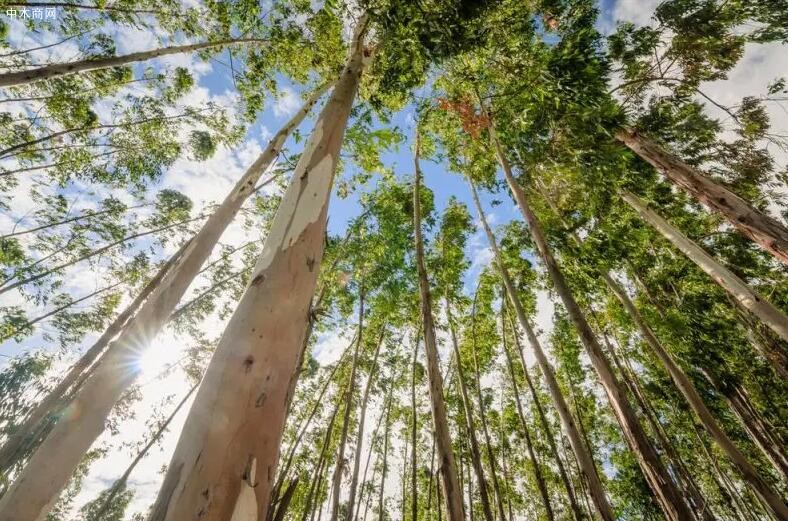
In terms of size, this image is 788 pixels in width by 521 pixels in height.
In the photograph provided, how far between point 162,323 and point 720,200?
699 centimetres

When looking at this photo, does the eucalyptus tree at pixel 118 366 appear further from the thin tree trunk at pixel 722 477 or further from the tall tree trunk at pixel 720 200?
the thin tree trunk at pixel 722 477

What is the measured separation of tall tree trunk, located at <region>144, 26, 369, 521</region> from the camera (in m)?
0.75

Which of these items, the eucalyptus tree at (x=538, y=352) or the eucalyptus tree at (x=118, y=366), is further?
the eucalyptus tree at (x=538, y=352)

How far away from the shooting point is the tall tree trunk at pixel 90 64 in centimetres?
428

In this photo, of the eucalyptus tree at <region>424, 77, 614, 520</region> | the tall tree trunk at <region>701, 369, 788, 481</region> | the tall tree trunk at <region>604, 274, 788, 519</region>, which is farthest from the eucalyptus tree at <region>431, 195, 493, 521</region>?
the tall tree trunk at <region>701, 369, 788, 481</region>

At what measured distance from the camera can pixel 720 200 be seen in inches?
177

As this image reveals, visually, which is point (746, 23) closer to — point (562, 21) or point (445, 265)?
point (562, 21)

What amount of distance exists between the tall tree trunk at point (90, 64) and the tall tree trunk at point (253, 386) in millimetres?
5458

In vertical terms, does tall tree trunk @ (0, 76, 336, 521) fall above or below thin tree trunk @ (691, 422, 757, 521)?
below

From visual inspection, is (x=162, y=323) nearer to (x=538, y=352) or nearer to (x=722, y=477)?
(x=538, y=352)

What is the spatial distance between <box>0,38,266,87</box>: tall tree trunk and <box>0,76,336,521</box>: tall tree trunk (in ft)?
10.8

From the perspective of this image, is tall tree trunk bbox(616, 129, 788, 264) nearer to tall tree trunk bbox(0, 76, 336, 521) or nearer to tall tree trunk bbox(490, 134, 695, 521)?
tall tree trunk bbox(490, 134, 695, 521)

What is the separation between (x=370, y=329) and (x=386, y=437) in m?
4.69

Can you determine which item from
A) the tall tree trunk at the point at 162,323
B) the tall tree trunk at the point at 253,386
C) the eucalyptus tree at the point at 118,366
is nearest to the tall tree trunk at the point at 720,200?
the tall tree trunk at the point at 162,323
